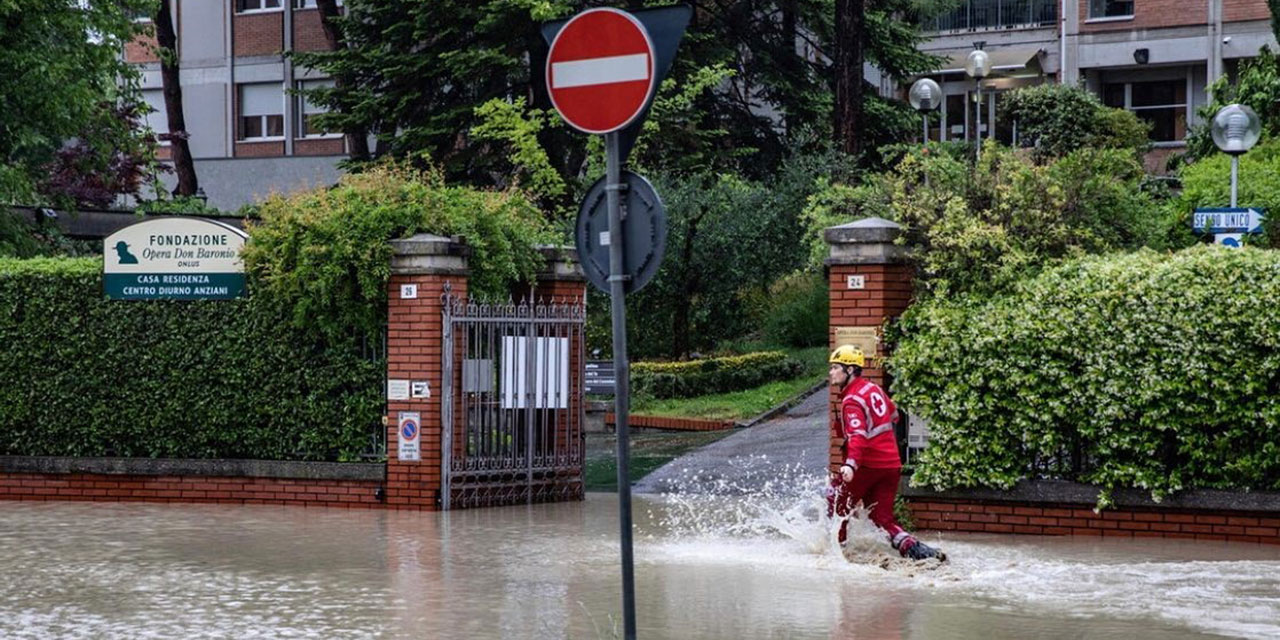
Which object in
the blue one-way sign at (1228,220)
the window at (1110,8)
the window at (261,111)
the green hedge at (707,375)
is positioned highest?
the window at (1110,8)

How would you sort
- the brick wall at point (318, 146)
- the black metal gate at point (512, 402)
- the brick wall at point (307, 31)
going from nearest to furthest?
the black metal gate at point (512, 402) → the brick wall at point (307, 31) → the brick wall at point (318, 146)

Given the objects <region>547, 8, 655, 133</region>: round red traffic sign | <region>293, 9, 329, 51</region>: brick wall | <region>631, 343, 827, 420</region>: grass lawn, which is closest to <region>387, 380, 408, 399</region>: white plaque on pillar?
<region>547, 8, 655, 133</region>: round red traffic sign

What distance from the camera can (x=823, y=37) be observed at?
3922 centimetres

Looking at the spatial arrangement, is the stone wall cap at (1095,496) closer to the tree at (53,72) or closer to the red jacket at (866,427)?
the red jacket at (866,427)

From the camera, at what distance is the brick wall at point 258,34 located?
4691cm

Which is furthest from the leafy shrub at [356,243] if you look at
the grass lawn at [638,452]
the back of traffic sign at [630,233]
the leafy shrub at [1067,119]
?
the leafy shrub at [1067,119]

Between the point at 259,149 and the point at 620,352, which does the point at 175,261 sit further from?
the point at 259,149

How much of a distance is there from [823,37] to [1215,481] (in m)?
25.6

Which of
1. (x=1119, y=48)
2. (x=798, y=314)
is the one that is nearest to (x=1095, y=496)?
(x=798, y=314)

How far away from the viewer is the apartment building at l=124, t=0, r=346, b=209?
153ft

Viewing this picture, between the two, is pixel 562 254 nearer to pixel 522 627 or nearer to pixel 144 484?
pixel 144 484

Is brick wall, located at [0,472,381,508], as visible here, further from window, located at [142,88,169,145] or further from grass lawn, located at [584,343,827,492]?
window, located at [142,88,169,145]

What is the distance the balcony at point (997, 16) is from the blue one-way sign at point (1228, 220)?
33.9 metres

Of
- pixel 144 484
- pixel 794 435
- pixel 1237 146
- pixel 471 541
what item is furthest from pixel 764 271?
pixel 471 541
